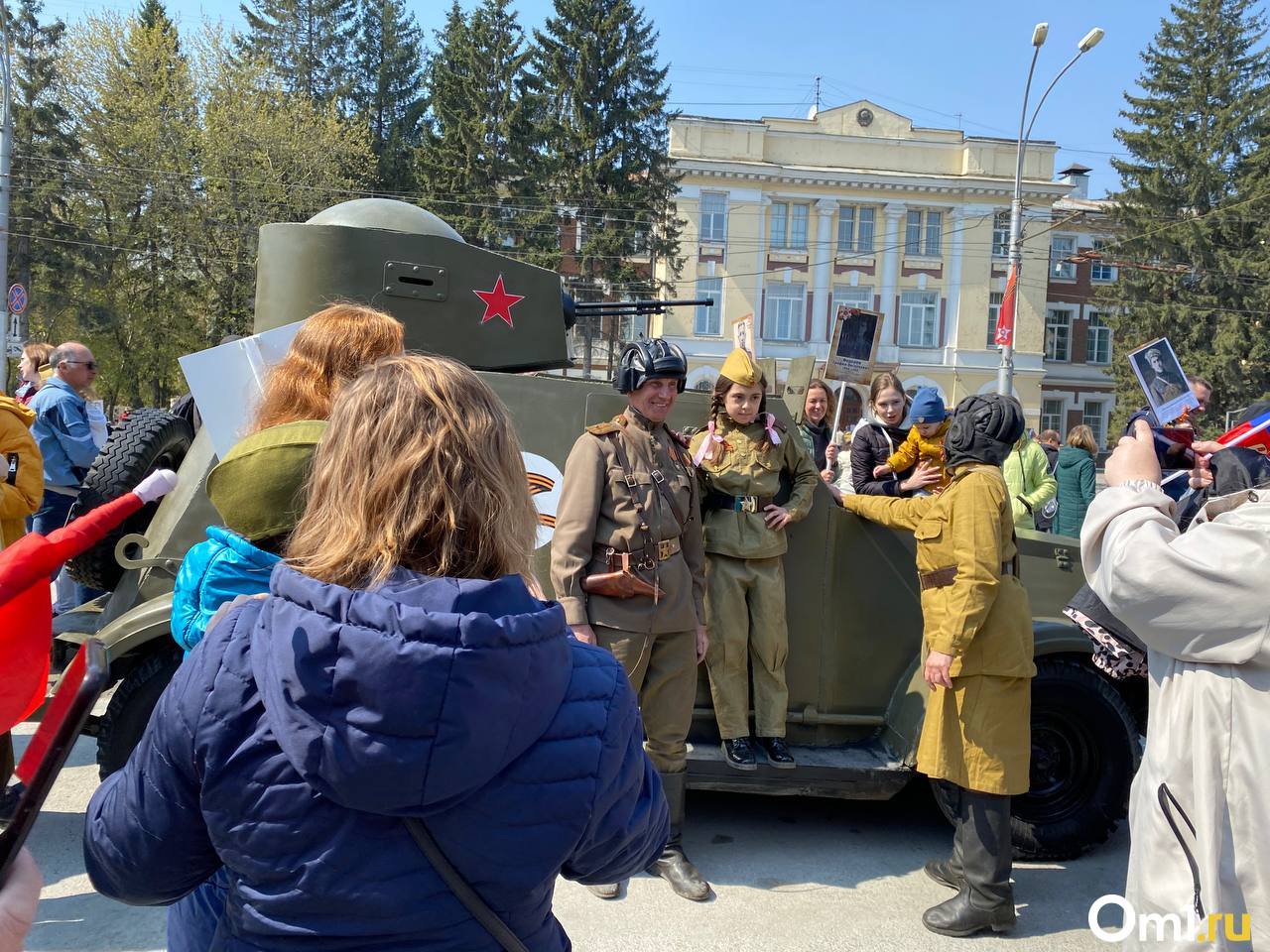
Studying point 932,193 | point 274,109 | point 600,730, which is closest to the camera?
point 600,730

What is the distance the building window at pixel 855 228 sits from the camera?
44.2m

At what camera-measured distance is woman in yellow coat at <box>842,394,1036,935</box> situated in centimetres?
357

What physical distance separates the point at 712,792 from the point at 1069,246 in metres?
48.2

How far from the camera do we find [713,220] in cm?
4322

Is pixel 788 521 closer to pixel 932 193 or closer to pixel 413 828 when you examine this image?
pixel 413 828

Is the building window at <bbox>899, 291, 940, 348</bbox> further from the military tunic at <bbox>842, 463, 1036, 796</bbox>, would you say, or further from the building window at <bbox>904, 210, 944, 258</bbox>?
the military tunic at <bbox>842, 463, 1036, 796</bbox>

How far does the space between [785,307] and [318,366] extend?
42.8 m

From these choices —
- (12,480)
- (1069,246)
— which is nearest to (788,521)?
(12,480)

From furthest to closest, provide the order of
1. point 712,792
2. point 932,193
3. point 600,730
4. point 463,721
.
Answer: point 932,193, point 712,792, point 600,730, point 463,721

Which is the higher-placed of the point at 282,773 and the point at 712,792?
the point at 282,773

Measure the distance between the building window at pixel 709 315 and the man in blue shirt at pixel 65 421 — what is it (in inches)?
1426

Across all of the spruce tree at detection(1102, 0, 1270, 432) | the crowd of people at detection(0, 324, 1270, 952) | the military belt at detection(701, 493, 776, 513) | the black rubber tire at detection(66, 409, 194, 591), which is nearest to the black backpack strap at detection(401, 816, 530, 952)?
the crowd of people at detection(0, 324, 1270, 952)

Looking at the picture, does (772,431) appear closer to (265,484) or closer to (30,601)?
(265,484)

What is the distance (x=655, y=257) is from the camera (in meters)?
34.5
